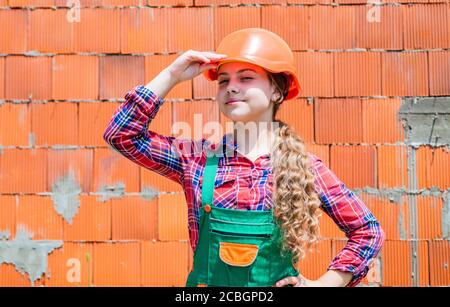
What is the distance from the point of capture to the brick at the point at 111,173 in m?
3.57

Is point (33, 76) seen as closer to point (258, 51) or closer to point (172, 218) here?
point (172, 218)

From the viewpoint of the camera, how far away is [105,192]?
356 centimetres

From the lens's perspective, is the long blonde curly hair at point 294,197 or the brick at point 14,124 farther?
the brick at point 14,124

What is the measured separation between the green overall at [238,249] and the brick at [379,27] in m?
1.83

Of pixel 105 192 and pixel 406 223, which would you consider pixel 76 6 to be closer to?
pixel 105 192

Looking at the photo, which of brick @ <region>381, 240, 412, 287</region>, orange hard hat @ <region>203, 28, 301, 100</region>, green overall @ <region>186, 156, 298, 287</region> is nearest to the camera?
green overall @ <region>186, 156, 298, 287</region>


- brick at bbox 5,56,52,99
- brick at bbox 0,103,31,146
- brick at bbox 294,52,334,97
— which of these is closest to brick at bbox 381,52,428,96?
brick at bbox 294,52,334,97

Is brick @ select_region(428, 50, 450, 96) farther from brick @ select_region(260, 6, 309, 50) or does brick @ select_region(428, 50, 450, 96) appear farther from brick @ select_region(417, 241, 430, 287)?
brick @ select_region(417, 241, 430, 287)

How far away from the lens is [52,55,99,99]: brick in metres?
3.61

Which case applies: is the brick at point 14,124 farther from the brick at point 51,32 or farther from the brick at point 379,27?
the brick at point 379,27

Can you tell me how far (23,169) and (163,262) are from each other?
986mm

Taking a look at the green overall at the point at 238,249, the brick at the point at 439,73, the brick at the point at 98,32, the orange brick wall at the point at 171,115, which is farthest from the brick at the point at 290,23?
the green overall at the point at 238,249

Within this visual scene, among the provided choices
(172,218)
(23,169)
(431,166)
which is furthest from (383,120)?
(23,169)

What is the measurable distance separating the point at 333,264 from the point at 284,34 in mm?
1785
